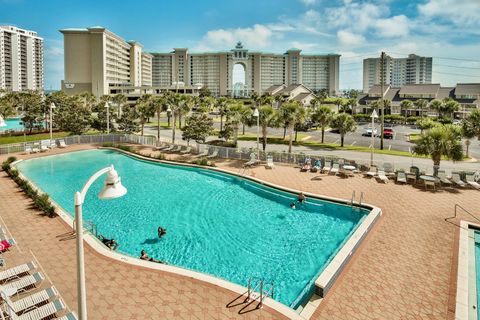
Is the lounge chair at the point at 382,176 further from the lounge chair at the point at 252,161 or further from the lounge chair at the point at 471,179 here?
the lounge chair at the point at 252,161

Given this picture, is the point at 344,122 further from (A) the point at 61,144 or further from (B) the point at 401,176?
(A) the point at 61,144

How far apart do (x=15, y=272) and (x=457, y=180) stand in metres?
24.0

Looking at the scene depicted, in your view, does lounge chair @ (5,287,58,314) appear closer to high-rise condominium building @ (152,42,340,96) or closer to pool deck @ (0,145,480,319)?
pool deck @ (0,145,480,319)

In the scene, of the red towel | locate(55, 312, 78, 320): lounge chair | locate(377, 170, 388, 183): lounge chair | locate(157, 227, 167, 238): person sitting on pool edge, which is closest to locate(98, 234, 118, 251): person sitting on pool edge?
locate(157, 227, 167, 238): person sitting on pool edge

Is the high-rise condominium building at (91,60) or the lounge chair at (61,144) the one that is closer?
the lounge chair at (61,144)

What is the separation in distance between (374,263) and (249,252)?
15.8 feet

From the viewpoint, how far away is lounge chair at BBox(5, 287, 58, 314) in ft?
27.5

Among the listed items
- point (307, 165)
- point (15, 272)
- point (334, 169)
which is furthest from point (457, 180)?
point (15, 272)

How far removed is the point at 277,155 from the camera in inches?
1112

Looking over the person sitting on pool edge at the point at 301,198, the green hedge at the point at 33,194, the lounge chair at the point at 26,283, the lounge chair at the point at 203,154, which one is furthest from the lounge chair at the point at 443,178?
the green hedge at the point at 33,194

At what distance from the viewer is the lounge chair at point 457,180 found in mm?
21438

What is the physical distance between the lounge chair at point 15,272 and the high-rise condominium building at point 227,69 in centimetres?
16087

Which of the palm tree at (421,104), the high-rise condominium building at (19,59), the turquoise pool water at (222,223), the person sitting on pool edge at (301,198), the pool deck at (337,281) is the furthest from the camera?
the high-rise condominium building at (19,59)

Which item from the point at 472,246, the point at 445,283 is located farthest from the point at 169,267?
the point at 472,246
